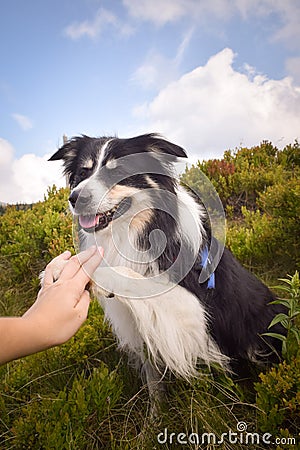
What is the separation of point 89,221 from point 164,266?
611 millimetres

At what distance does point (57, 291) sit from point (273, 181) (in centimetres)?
586

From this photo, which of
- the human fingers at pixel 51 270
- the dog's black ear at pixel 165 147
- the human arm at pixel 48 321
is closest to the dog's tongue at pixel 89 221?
the human fingers at pixel 51 270

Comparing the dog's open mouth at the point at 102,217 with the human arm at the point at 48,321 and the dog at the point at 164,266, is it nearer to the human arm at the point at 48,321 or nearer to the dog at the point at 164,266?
the dog at the point at 164,266

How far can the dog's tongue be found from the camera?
270cm

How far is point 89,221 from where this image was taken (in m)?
2.71

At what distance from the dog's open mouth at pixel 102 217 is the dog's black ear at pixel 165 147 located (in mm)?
459

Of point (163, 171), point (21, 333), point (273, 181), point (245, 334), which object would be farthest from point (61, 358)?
point (273, 181)

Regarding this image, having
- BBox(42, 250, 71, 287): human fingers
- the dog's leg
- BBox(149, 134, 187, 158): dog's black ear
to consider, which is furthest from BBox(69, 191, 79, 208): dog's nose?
the dog's leg

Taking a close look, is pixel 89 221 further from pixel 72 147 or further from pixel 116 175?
pixel 72 147

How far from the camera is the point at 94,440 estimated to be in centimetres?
246

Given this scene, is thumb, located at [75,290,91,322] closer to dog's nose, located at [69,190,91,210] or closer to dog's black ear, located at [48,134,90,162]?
dog's nose, located at [69,190,91,210]

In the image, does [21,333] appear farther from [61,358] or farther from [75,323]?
[61,358]

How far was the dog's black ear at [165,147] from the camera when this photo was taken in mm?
2791

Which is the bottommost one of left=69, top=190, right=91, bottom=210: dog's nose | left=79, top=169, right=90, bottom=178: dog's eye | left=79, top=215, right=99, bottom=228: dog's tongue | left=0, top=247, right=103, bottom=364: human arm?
left=0, top=247, right=103, bottom=364: human arm
